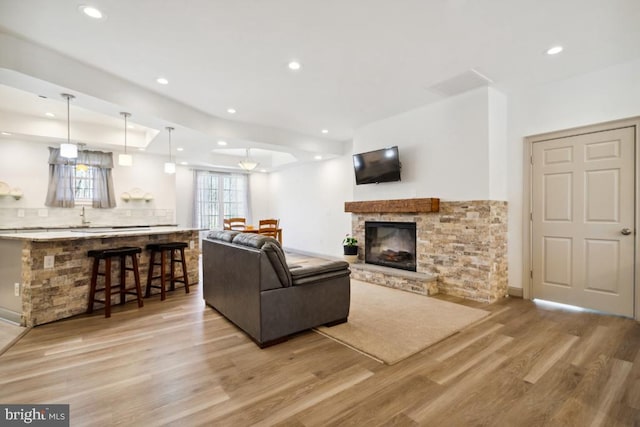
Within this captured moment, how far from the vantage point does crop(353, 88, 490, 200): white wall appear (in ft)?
12.5

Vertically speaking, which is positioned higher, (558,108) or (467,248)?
(558,108)

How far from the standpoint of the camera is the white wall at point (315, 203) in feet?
22.4

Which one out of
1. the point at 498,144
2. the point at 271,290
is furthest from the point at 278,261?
the point at 498,144

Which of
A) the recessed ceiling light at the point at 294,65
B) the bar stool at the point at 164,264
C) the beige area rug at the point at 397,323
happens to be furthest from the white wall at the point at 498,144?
the bar stool at the point at 164,264

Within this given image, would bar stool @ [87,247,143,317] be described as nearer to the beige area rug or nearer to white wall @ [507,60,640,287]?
the beige area rug

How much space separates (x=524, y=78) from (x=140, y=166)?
24.4 feet

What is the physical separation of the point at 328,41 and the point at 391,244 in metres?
3.39

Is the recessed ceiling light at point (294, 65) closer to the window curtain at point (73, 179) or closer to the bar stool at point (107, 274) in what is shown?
the bar stool at point (107, 274)

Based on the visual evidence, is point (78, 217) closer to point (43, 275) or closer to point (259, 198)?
point (43, 275)

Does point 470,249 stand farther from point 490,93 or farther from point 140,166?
point 140,166

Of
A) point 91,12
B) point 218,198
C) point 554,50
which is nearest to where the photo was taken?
point 91,12

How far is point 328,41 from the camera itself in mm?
2744

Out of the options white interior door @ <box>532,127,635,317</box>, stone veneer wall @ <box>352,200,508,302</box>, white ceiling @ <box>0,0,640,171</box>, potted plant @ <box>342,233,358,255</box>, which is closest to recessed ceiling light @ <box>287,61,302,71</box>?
white ceiling @ <box>0,0,640,171</box>

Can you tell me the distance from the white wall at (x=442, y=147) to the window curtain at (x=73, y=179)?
5.72m
